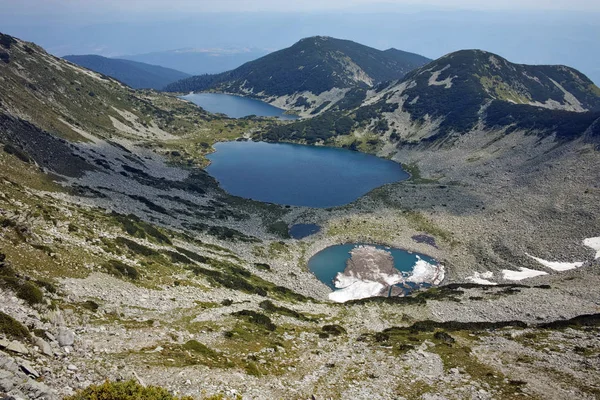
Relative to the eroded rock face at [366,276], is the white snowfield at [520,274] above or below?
above

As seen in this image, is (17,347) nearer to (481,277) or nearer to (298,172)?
(481,277)

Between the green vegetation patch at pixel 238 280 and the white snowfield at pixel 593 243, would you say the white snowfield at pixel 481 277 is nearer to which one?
the white snowfield at pixel 593 243

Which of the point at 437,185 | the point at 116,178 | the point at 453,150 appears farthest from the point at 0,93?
the point at 453,150

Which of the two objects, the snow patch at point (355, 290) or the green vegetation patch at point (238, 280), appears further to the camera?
the snow patch at point (355, 290)

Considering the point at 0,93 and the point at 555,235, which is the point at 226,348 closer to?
the point at 555,235

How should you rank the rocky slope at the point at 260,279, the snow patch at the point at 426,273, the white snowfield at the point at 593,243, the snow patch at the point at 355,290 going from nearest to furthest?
1. the rocky slope at the point at 260,279
2. the snow patch at the point at 355,290
3. the white snowfield at the point at 593,243
4. the snow patch at the point at 426,273

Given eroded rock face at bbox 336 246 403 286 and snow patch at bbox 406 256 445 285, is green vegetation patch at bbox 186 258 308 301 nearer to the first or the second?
eroded rock face at bbox 336 246 403 286

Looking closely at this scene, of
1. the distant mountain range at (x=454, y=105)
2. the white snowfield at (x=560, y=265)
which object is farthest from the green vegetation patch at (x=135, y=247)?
the distant mountain range at (x=454, y=105)

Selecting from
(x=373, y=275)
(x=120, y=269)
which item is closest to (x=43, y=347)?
(x=120, y=269)
